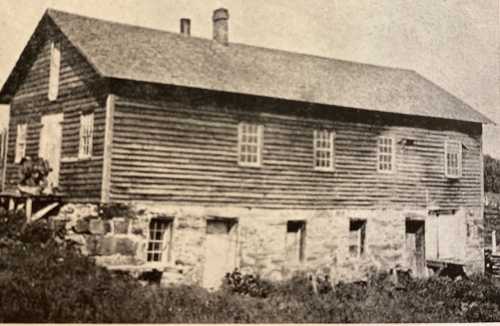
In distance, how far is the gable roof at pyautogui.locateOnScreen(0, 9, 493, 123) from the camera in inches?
359

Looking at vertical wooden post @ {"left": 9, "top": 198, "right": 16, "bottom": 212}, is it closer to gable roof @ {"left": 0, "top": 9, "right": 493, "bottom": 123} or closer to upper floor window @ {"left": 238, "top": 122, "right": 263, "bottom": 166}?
gable roof @ {"left": 0, "top": 9, "right": 493, "bottom": 123}

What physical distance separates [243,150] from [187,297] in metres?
2.99

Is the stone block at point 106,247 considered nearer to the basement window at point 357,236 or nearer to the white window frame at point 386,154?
the basement window at point 357,236

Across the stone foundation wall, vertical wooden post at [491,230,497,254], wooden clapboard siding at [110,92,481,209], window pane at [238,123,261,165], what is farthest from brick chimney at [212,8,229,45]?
vertical wooden post at [491,230,497,254]

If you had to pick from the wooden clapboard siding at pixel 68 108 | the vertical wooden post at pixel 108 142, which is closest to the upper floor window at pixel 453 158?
the vertical wooden post at pixel 108 142

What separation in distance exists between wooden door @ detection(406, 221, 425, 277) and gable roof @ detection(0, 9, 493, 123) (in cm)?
212

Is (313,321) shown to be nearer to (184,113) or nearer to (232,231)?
(232,231)

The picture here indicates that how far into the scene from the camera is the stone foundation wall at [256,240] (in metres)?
9.16

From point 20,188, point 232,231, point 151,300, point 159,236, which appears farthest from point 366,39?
point 20,188

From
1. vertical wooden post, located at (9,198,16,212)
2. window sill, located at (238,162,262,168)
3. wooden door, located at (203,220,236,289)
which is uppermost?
window sill, located at (238,162,262,168)

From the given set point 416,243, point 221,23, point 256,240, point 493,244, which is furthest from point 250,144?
point 493,244

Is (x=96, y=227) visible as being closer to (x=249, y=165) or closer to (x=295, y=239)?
(x=249, y=165)

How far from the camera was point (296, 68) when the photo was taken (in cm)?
1088

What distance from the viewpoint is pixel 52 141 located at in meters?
9.91
